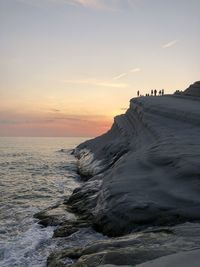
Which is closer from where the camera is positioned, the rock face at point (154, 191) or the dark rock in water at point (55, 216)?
the rock face at point (154, 191)

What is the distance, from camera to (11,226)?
16.4 meters

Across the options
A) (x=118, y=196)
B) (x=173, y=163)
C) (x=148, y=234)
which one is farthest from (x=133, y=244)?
(x=173, y=163)

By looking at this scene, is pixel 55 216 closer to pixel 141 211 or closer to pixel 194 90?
pixel 141 211

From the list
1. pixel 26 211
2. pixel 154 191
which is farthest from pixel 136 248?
pixel 26 211

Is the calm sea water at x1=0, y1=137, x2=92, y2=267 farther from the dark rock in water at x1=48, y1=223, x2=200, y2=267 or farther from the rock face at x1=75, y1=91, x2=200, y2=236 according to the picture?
the rock face at x1=75, y1=91, x2=200, y2=236

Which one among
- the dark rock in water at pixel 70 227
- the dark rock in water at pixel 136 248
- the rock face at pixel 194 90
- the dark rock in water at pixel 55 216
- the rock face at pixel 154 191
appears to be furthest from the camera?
the rock face at pixel 194 90

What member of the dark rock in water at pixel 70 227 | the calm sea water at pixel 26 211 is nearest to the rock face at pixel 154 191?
the dark rock in water at pixel 70 227

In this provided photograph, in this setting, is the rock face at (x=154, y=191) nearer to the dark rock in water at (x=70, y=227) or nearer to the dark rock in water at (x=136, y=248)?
the dark rock in water at (x=70, y=227)

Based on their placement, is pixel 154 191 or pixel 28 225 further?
pixel 28 225

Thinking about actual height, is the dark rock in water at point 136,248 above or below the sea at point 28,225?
above

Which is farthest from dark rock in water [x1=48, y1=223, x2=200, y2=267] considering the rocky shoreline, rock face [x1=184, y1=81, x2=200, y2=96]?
rock face [x1=184, y1=81, x2=200, y2=96]

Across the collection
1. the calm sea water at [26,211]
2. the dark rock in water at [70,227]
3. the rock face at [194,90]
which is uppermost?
the rock face at [194,90]

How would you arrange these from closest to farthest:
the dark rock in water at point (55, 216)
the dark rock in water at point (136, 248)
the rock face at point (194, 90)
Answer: the dark rock in water at point (136, 248) → the dark rock in water at point (55, 216) → the rock face at point (194, 90)

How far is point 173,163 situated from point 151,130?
11.4 m
